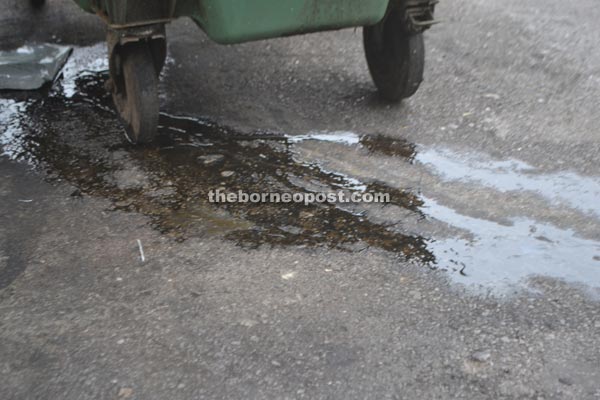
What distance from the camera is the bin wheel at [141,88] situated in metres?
4.16

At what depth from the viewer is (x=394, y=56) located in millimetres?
4730

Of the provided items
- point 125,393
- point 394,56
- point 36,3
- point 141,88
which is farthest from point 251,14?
point 36,3

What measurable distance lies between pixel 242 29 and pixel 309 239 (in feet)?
3.75

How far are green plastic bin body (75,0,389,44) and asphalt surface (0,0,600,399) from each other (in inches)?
29.5

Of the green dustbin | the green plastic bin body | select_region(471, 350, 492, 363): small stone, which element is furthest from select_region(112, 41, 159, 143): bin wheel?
select_region(471, 350, 492, 363): small stone

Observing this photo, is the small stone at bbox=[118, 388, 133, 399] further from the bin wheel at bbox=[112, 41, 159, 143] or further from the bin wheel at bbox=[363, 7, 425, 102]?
the bin wheel at bbox=[363, 7, 425, 102]

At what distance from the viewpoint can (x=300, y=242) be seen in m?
3.42

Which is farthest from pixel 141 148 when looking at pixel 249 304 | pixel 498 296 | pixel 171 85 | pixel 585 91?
pixel 585 91

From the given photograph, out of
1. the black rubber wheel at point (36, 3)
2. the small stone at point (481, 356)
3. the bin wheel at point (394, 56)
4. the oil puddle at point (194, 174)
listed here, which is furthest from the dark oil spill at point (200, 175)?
the black rubber wheel at point (36, 3)

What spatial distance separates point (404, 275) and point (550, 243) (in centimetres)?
76

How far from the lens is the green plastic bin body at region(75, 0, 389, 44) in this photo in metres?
3.68

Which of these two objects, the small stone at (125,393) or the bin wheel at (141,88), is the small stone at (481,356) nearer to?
the small stone at (125,393)

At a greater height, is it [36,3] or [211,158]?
[36,3]

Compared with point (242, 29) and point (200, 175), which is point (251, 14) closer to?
point (242, 29)
